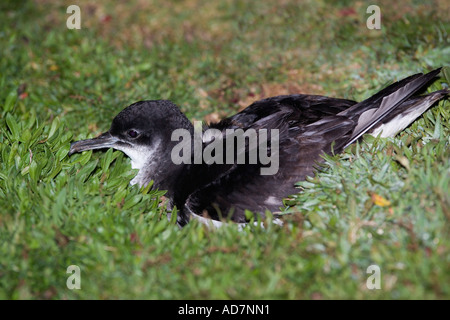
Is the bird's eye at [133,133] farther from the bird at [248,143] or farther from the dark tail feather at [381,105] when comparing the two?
the dark tail feather at [381,105]

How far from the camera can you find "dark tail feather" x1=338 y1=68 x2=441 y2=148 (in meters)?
4.34

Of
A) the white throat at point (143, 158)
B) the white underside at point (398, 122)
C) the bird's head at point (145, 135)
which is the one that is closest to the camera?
the white underside at point (398, 122)

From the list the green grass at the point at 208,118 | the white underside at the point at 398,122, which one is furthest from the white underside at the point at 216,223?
the white underside at the point at 398,122

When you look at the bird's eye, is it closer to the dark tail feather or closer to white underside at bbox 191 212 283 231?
white underside at bbox 191 212 283 231

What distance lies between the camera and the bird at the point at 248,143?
4180mm

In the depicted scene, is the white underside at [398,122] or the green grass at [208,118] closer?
the green grass at [208,118]

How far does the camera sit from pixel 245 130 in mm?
4625

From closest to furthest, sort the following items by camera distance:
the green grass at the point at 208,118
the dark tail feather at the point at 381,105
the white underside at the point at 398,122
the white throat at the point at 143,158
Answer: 1. the green grass at the point at 208,118
2. the dark tail feather at the point at 381,105
3. the white underside at the point at 398,122
4. the white throat at the point at 143,158

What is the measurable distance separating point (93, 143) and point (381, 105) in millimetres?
2668

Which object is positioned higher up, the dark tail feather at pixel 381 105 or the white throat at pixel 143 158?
the dark tail feather at pixel 381 105

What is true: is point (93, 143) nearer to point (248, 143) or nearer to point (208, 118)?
point (248, 143)

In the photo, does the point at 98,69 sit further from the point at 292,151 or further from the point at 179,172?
the point at 292,151

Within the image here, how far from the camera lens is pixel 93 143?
4.67m

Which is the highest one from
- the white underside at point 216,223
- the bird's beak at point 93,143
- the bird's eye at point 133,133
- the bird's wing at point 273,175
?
the bird's eye at point 133,133
